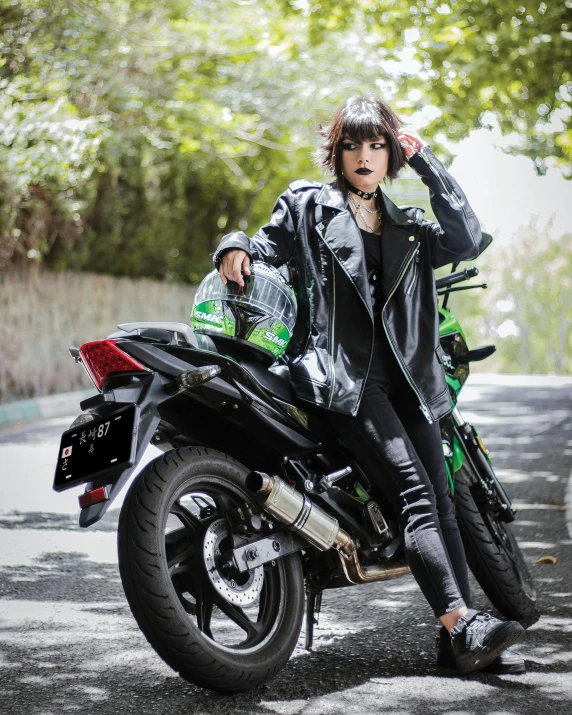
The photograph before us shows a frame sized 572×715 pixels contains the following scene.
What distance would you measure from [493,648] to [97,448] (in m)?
1.45

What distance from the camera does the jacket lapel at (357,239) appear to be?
3.55 metres

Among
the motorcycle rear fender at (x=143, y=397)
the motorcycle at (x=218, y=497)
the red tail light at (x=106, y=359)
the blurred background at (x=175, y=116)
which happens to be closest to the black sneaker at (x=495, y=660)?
the motorcycle at (x=218, y=497)

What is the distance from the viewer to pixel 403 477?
3.54m

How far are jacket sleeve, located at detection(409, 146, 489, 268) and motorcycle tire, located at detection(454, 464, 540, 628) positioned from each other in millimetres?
947

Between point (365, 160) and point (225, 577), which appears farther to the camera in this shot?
point (365, 160)

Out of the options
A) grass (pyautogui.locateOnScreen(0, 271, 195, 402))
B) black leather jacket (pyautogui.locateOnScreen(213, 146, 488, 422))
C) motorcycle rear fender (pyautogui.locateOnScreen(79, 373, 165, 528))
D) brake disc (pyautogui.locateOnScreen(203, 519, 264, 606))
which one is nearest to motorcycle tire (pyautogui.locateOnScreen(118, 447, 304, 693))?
brake disc (pyautogui.locateOnScreen(203, 519, 264, 606))

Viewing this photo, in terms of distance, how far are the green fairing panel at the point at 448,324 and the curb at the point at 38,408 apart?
9454 millimetres

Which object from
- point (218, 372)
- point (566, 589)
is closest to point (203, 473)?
point (218, 372)

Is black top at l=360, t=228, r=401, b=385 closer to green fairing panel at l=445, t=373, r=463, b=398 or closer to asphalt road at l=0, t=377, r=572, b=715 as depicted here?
green fairing panel at l=445, t=373, r=463, b=398

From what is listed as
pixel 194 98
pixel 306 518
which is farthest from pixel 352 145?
pixel 194 98

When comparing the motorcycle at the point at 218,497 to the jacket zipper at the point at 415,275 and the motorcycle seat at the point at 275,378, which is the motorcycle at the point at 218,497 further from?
the jacket zipper at the point at 415,275

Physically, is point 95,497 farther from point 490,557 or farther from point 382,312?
point 490,557

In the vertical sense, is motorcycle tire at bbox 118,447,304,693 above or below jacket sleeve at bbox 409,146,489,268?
below

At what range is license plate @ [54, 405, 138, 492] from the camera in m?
2.87
